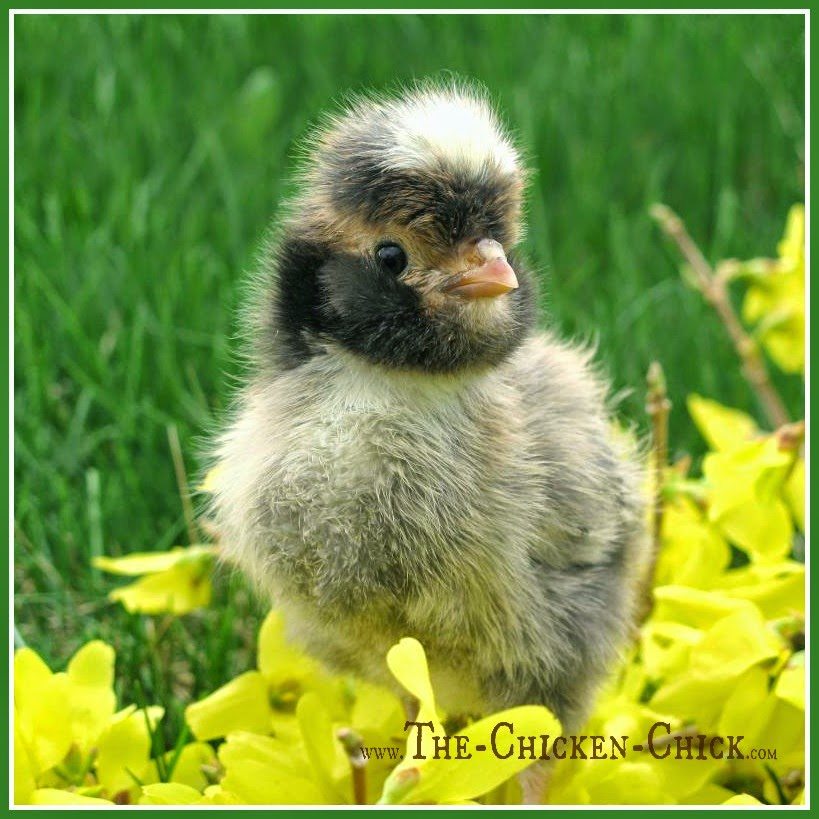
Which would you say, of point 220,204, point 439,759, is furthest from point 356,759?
point 220,204

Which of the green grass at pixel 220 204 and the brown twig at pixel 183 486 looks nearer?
the brown twig at pixel 183 486

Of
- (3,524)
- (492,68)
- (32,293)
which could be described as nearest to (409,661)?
(3,524)

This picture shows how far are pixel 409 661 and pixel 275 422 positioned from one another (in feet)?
0.87

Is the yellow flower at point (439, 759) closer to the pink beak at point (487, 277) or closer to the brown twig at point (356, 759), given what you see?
the brown twig at point (356, 759)

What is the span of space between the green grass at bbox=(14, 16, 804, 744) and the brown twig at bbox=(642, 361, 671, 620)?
319mm

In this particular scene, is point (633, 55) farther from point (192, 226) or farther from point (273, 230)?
point (273, 230)

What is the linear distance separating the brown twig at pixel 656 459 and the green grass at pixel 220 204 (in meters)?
0.32

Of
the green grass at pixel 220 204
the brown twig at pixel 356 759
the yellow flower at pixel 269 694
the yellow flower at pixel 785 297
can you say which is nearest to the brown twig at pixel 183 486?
the green grass at pixel 220 204

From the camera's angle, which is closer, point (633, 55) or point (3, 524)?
point (3, 524)

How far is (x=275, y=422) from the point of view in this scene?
122 cm

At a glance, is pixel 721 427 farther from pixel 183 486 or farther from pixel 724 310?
pixel 183 486

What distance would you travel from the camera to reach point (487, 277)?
1.10 m

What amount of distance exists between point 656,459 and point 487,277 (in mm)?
628

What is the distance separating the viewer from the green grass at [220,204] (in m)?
1.86
